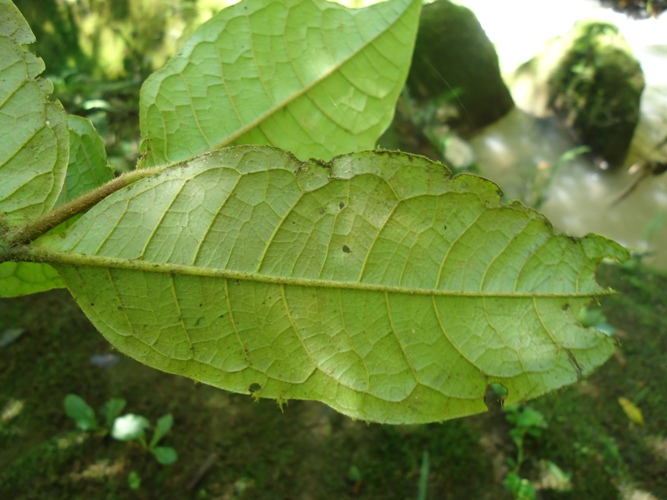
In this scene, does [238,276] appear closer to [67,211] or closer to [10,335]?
[67,211]

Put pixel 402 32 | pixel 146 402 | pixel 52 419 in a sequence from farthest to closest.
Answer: pixel 146 402 → pixel 52 419 → pixel 402 32

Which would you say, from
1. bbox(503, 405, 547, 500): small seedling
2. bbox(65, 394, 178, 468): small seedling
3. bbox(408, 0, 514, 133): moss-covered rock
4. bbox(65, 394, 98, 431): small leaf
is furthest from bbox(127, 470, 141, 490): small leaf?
bbox(408, 0, 514, 133): moss-covered rock

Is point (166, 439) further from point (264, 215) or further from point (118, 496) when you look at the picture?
point (264, 215)

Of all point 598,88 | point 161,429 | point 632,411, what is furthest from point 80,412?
point 598,88

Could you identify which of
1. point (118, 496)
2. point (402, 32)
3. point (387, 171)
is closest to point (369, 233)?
point (387, 171)

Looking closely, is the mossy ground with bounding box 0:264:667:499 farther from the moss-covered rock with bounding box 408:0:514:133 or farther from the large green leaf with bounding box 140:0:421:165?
the moss-covered rock with bounding box 408:0:514:133

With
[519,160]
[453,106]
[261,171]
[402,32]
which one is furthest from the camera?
[519,160]
